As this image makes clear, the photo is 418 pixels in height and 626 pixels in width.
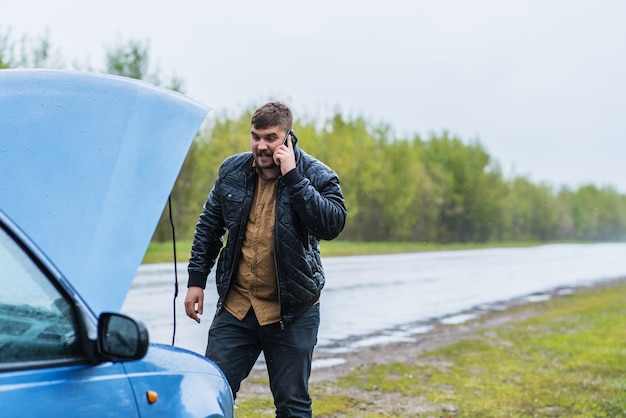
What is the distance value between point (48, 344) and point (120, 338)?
0.20m

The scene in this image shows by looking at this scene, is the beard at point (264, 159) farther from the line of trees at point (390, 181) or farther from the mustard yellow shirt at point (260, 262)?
the line of trees at point (390, 181)

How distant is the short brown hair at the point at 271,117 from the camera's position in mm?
3844

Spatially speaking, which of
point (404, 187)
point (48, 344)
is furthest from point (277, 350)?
point (404, 187)

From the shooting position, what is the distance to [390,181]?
57.0 meters

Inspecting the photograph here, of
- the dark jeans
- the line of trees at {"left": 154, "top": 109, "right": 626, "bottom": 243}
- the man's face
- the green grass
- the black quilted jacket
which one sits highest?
the line of trees at {"left": 154, "top": 109, "right": 626, "bottom": 243}

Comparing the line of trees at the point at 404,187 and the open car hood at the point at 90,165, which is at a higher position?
the line of trees at the point at 404,187

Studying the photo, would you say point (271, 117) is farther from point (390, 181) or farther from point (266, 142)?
point (390, 181)

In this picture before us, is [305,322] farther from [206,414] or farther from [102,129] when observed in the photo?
[102,129]

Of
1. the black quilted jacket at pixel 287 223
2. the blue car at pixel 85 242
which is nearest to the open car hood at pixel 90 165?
the blue car at pixel 85 242

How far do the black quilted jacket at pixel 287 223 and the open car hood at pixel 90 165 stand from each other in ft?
2.76

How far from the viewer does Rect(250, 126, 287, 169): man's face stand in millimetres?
3865

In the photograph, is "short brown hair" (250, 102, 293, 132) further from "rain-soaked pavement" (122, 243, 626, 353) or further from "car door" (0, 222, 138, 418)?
"rain-soaked pavement" (122, 243, 626, 353)

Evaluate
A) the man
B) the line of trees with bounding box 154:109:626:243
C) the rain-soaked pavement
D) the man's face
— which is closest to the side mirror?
the man

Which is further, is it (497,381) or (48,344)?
(497,381)
